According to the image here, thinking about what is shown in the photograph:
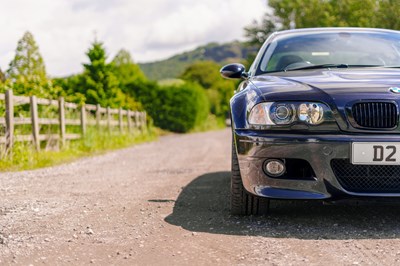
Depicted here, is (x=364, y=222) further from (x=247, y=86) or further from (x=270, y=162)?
(x=247, y=86)

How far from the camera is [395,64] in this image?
4422 mm

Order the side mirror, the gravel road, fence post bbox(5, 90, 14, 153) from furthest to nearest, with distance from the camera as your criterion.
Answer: fence post bbox(5, 90, 14, 153)
the side mirror
the gravel road

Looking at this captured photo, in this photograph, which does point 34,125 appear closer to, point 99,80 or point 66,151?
point 66,151

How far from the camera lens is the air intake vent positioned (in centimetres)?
338

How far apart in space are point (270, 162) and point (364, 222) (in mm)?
784

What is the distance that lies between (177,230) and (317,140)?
1067mm

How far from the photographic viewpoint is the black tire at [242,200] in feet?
12.4

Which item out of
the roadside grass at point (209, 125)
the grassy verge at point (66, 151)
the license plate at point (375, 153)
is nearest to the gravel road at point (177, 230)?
the license plate at point (375, 153)

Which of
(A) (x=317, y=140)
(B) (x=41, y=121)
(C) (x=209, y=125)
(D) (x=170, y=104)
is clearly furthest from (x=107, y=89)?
(A) (x=317, y=140)

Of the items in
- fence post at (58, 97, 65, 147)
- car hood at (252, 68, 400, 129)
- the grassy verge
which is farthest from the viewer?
fence post at (58, 97, 65, 147)

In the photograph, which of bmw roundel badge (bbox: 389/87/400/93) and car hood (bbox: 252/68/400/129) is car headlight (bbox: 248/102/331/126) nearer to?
car hood (bbox: 252/68/400/129)

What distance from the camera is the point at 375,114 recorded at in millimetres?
3406

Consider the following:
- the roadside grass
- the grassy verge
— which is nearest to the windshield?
the grassy verge

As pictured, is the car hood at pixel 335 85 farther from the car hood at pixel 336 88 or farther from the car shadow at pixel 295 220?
the car shadow at pixel 295 220
